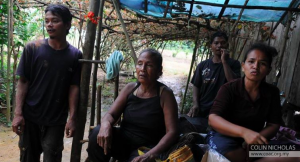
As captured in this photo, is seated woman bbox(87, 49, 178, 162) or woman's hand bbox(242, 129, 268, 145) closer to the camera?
woman's hand bbox(242, 129, 268, 145)

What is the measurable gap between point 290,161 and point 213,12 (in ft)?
8.25

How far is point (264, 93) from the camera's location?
1960mm

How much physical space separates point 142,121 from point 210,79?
139 centimetres

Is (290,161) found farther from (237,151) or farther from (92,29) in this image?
(92,29)

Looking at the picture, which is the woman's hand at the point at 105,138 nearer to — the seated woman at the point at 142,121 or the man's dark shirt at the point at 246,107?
the seated woman at the point at 142,121

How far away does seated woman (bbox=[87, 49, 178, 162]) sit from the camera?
2.07m

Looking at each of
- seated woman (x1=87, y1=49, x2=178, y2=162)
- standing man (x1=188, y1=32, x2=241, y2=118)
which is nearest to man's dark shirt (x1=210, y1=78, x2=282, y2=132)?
seated woman (x1=87, y1=49, x2=178, y2=162)

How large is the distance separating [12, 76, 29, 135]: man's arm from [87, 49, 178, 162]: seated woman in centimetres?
67

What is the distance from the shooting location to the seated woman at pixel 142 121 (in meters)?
2.07

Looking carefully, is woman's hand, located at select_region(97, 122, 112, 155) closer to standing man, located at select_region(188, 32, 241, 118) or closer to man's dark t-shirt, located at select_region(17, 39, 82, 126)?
man's dark t-shirt, located at select_region(17, 39, 82, 126)

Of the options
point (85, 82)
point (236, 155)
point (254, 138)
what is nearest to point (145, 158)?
point (236, 155)

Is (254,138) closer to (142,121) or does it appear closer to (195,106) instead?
(142,121)

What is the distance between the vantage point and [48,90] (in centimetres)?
221

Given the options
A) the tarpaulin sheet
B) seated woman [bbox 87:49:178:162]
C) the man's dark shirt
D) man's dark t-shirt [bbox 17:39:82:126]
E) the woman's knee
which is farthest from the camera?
the tarpaulin sheet
